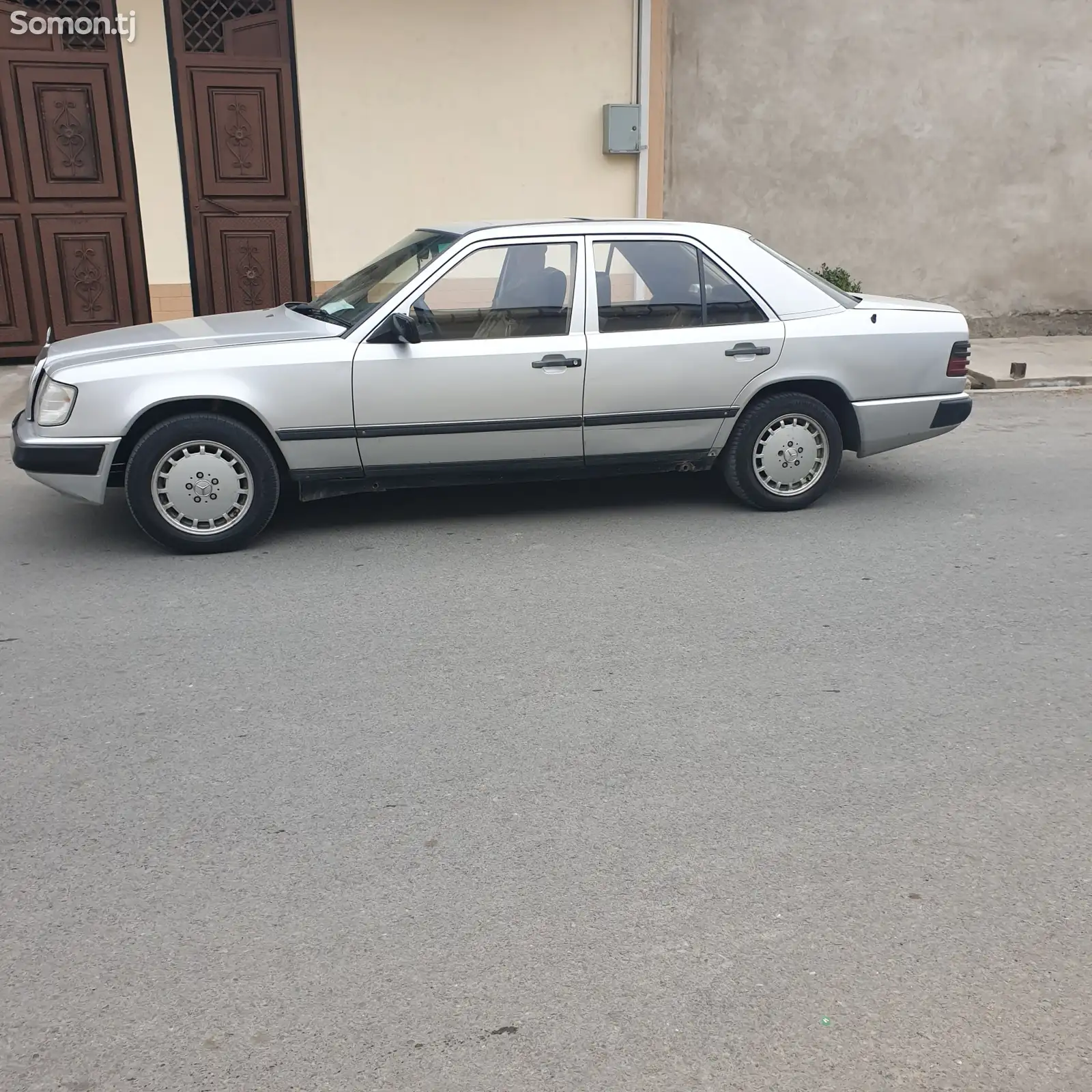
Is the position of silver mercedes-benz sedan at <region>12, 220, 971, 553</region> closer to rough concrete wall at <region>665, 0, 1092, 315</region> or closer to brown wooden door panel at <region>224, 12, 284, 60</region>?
brown wooden door panel at <region>224, 12, 284, 60</region>

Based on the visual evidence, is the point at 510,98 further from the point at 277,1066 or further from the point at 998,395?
the point at 277,1066

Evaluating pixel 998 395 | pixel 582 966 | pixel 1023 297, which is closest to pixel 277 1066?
pixel 582 966

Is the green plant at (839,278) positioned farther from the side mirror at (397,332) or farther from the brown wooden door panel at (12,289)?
the brown wooden door panel at (12,289)

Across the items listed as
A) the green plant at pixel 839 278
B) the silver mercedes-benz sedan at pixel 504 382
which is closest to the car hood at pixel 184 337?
the silver mercedes-benz sedan at pixel 504 382

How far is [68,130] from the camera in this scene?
412 inches

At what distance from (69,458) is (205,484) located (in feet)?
2.17

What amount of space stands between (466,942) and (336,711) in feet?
4.74

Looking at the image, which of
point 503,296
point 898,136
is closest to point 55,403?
point 503,296

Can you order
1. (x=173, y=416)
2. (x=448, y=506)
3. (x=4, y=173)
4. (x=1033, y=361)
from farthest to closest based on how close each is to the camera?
1. (x=1033, y=361)
2. (x=4, y=173)
3. (x=448, y=506)
4. (x=173, y=416)

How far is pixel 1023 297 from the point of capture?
13305 millimetres

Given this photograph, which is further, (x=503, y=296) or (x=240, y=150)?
(x=240, y=150)

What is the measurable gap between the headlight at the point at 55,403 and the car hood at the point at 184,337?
9 centimetres

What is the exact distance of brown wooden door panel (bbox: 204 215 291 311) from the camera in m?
11.1

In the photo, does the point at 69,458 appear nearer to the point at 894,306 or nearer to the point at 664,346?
the point at 664,346
